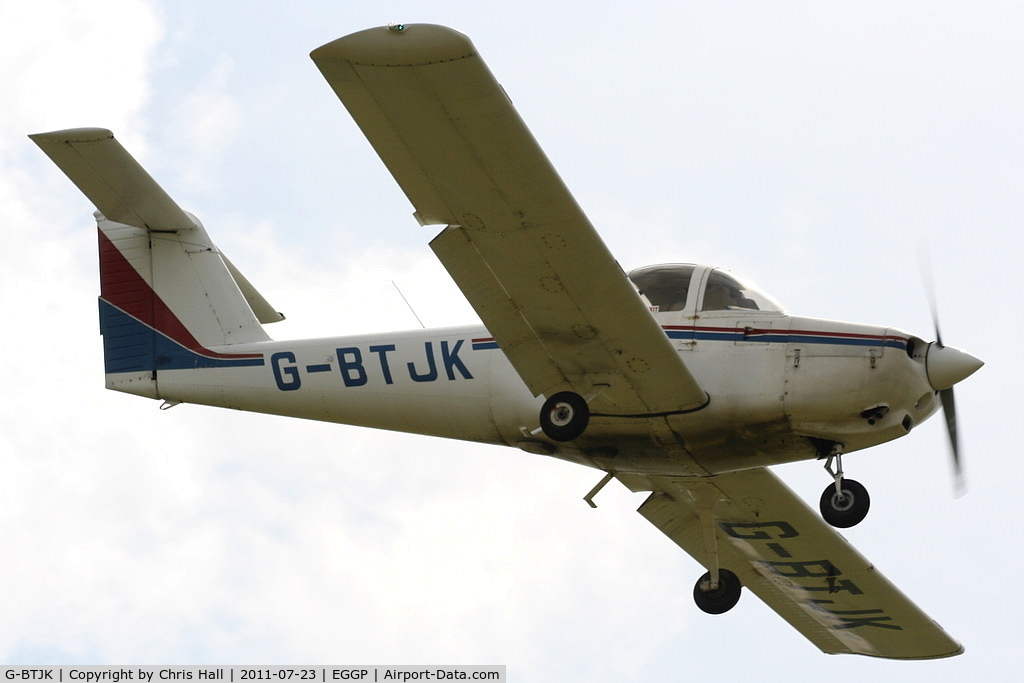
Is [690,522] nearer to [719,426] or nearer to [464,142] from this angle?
[719,426]

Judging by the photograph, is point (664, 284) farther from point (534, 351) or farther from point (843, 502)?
point (843, 502)

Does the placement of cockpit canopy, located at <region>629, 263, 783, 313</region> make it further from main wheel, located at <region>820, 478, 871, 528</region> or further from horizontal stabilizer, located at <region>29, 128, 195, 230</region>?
horizontal stabilizer, located at <region>29, 128, 195, 230</region>

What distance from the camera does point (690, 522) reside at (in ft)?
50.2

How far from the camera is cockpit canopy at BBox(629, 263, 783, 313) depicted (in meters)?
12.4

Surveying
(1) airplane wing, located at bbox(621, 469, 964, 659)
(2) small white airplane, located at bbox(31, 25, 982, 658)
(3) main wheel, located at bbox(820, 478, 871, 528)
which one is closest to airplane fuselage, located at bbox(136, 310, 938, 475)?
(2) small white airplane, located at bbox(31, 25, 982, 658)

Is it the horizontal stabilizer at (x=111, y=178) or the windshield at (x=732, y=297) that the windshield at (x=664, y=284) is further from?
the horizontal stabilizer at (x=111, y=178)

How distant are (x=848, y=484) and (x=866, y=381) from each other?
98cm

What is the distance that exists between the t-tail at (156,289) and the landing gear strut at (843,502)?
18.3 feet

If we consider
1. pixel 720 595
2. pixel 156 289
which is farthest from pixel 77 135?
pixel 720 595

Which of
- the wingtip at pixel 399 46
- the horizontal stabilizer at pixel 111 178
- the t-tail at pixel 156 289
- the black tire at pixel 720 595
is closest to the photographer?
the wingtip at pixel 399 46

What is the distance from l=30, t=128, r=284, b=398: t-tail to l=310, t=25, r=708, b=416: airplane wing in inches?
137

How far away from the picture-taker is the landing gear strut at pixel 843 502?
12195 millimetres

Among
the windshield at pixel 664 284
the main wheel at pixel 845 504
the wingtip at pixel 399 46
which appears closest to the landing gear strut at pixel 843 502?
the main wheel at pixel 845 504

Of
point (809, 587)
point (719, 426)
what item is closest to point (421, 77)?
point (719, 426)
